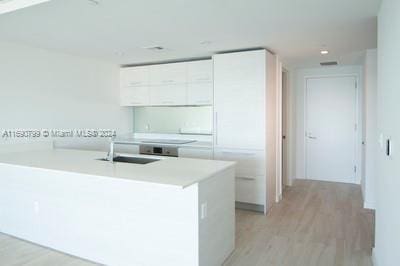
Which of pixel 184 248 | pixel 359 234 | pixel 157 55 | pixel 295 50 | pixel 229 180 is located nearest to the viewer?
pixel 184 248

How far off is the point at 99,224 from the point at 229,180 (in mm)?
1232

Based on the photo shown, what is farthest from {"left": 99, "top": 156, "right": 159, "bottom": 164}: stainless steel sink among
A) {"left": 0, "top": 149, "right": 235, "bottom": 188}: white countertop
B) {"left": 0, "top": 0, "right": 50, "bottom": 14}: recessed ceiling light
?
{"left": 0, "top": 0, "right": 50, "bottom": 14}: recessed ceiling light

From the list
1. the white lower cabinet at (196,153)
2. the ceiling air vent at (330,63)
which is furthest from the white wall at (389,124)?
the ceiling air vent at (330,63)

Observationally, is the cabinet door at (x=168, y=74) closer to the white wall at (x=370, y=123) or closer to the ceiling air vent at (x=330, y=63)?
the ceiling air vent at (x=330, y=63)

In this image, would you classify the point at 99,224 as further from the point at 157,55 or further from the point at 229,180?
the point at 157,55

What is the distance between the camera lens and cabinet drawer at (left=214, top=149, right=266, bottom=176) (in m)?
4.07

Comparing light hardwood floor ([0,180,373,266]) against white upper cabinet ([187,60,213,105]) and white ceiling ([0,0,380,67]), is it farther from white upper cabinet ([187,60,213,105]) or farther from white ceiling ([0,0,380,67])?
white ceiling ([0,0,380,67])

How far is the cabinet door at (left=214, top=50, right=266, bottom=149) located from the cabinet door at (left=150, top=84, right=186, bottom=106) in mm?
810

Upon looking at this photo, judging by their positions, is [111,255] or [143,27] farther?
[143,27]

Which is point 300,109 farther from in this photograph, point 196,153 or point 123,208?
point 123,208

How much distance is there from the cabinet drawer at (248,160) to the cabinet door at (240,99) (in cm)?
8

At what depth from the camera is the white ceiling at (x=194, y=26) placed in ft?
8.17

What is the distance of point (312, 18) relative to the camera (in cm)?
279

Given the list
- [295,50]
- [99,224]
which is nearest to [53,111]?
[99,224]
